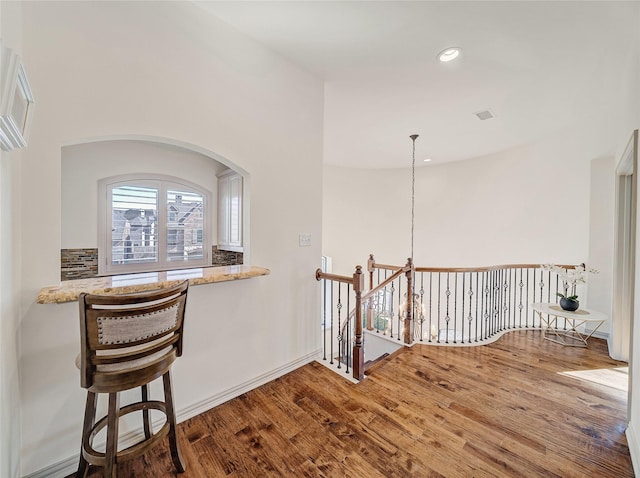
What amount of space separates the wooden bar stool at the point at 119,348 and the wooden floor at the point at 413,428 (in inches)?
16.0

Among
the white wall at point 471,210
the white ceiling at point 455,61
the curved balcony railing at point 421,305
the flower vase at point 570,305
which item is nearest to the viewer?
the white ceiling at point 455,61

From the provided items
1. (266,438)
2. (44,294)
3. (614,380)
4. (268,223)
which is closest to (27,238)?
(44,294)

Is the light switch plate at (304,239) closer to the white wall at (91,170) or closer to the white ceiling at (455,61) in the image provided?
the white ceiling at (455,61)

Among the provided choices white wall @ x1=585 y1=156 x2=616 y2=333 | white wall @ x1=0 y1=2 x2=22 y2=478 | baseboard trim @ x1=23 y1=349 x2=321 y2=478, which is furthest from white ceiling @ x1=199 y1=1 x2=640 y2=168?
baseboard trim @ x1=23 y1=349 x2=321 y2=478

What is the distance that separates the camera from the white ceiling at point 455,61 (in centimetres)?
187

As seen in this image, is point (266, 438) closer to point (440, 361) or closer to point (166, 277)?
point (166, 277)

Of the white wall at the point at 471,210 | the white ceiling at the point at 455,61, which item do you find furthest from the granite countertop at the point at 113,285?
the white wall at the point at 471,210

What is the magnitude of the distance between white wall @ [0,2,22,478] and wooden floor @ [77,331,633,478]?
0.53 meters

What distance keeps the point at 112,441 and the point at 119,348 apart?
0.42 metres

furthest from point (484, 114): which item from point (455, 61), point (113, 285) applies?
point (113, 285)

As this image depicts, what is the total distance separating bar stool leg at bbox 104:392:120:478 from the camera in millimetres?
1192

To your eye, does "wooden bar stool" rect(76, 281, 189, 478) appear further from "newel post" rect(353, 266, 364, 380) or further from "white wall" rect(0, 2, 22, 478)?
"newel post" rect(353, 266, 364, 380)

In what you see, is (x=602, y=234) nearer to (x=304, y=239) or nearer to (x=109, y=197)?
(x=304, y=239)

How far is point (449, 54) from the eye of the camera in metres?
2.29
